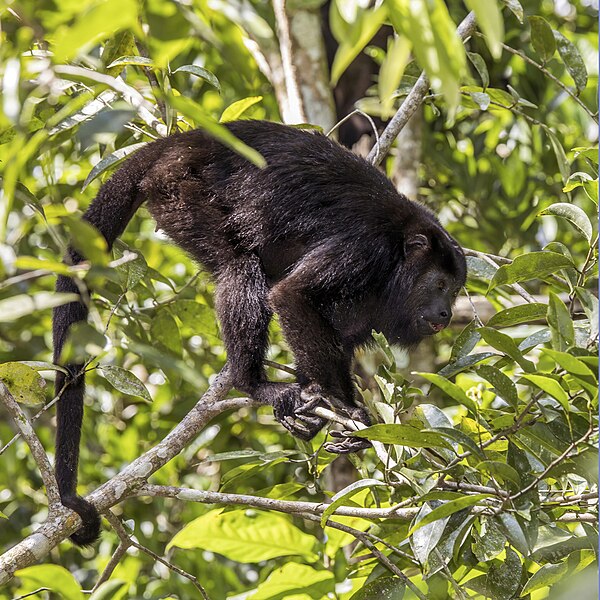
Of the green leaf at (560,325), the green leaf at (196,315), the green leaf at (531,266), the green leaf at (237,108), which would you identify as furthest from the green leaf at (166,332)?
the green leaf at (560,325)

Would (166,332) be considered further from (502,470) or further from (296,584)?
(502,470)

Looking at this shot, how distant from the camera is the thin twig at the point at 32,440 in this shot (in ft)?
7.49

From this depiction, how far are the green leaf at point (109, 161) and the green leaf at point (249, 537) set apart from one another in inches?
46.8

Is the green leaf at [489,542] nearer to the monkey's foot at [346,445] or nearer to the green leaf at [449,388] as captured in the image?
the green leaf at [449,388]

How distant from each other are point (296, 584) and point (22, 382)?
1.01 m

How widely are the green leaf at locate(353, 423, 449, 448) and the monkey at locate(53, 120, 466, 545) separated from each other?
2.93 feet

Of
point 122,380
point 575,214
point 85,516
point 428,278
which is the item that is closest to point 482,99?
point 428,278

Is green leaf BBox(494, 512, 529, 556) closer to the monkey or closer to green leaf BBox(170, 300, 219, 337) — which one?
the monkey

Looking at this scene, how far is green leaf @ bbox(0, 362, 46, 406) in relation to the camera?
2387 millimetres

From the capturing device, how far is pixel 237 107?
3260mm

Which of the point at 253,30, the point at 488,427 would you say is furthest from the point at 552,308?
the point at 253,30

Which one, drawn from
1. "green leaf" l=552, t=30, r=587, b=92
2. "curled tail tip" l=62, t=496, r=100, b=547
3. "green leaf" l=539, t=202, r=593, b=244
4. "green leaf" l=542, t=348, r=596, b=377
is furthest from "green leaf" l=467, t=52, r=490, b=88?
"curled tail tip" l=62, t=496, r=100, b=547

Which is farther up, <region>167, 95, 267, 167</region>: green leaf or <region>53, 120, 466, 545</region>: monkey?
<region>167, 95, 267, 167</region>: green leaf

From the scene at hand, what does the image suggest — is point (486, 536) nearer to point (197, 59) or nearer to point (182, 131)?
point (182, 131)
